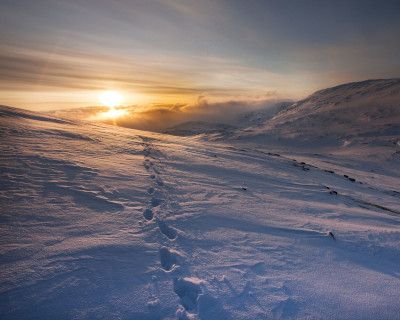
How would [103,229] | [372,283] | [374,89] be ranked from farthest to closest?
[374,89] < [103,229] < [372,283]

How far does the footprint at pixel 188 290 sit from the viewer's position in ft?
13.1

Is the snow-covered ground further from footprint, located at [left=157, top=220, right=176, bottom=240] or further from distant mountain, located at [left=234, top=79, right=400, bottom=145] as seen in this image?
distant mountain, located at [left=234, top=79, right=400, bottom=145]

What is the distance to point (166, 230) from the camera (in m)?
6.07

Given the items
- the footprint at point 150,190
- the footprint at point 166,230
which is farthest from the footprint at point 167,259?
the footprint at point 150,190

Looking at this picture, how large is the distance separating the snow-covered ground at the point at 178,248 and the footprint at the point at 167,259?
3cm

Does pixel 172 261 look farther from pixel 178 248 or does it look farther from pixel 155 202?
pixel 155 202

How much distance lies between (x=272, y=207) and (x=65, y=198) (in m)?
5.44

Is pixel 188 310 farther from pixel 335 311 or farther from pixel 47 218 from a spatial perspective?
→ pixel 47 218

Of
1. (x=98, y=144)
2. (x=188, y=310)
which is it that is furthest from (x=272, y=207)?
(x=98, y=144)

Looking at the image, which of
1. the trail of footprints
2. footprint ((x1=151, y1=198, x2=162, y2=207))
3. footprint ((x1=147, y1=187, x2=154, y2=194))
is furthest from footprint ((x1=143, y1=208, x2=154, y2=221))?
footprint ((x1=147, y1=187, x2=154, y2=194))

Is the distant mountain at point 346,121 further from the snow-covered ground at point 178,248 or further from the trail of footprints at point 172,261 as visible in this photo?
the trail of footprints at point 172,261

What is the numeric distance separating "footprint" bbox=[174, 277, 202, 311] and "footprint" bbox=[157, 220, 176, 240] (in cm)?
141

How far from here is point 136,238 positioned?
545 centimetres

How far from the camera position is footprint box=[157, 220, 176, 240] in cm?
584
